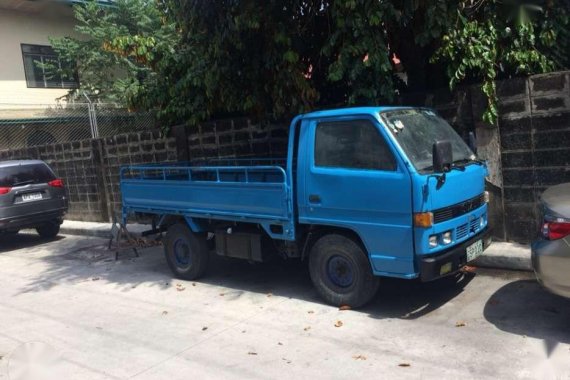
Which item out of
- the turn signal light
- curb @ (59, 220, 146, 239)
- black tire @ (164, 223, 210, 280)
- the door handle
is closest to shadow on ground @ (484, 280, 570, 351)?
the turn signal light

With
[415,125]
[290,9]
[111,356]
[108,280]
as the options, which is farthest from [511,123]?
[108,280]

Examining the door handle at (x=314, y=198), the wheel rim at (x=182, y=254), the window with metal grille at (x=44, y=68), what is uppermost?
the window with metal grille at (x=44, y=68)

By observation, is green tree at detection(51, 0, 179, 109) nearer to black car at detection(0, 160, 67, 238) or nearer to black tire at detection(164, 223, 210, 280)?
black car at detection(0, 160, 67, 238)

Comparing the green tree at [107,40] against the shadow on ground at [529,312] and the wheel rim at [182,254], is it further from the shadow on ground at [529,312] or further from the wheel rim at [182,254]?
the shadow on ground at [529,312]

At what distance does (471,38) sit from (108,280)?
569 cm

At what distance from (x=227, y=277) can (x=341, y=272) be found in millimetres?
2119

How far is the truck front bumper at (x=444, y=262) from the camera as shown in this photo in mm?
4754

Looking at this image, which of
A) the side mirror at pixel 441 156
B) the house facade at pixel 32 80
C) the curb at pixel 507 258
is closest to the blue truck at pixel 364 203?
the side mirror at pixel 441 156

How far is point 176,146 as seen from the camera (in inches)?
405

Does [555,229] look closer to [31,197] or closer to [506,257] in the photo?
[506,257]

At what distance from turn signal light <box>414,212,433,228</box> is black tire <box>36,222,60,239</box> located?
8996 mm

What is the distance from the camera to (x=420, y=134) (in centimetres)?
528

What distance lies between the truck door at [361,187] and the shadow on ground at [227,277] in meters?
0.72

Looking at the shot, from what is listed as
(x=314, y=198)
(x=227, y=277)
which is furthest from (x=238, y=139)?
(x=314, y=198)
